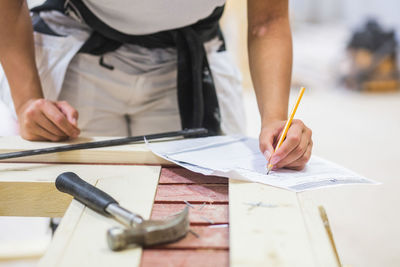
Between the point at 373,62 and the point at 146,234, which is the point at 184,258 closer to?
the point at 146,234

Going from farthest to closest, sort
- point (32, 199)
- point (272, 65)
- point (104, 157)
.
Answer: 1. point (272, 65)
2. point (104, 157)
3. point (32, 199)

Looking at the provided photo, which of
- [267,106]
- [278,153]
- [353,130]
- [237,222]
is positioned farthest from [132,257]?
[353,130]

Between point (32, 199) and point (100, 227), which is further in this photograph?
point (32, 199)

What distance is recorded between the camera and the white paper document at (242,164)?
0.78m

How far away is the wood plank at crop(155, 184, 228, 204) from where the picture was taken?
735mm

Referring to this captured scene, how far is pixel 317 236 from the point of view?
2.01 ft

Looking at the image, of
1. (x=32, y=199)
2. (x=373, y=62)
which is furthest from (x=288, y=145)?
(x=373, y=62)

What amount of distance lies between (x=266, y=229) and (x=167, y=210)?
0.16 meters

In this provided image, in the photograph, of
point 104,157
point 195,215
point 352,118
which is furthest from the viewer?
point 352,118

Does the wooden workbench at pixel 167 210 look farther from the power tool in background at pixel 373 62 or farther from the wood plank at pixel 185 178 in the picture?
the power tool in background at pixel 373 62

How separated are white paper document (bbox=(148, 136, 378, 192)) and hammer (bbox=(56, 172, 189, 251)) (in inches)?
7.6

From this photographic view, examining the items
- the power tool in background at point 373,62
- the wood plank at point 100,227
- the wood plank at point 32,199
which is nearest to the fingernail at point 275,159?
the wood plank at point 100,227

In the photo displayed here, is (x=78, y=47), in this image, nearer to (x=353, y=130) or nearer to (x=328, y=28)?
(x=353, y=130)

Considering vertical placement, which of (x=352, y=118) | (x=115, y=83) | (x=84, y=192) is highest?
(x=84, y=192)
